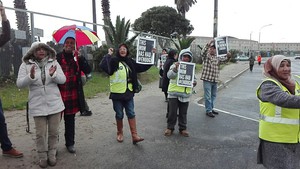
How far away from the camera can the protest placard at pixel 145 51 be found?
5.28 meters

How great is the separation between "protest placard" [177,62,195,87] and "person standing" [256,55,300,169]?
9.12 ft

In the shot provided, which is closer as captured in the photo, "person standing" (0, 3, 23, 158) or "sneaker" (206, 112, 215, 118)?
→ "person standing" (0, 3, 23, 158)

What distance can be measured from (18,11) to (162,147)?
792 cm

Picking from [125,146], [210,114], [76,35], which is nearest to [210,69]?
[210,114]

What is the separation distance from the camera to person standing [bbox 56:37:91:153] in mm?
4434

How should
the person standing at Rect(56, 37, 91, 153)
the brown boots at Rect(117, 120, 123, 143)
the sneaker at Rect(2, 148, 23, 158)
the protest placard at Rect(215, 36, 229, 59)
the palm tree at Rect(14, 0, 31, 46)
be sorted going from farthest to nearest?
A: the palm tree at Rect(14, 0, 31, 46) → the protest placard at Rect(215, 36, 229, 59) → the brown boots at Rect(117, 120, 123, 143) → the person standing at Rect(56, 37, 91, 153) → the sneaker at Rect(2, 148, 23, 158)

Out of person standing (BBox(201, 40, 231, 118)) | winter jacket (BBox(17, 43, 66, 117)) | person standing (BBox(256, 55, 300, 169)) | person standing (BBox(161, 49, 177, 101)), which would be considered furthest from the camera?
person standing (BBox(201, 40, 231, 118))

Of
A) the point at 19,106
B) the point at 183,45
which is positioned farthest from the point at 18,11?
the point at 183,45

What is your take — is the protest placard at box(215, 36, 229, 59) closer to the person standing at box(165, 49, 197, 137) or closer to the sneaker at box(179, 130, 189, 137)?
the person standing at box(165, 49, 197, 137)

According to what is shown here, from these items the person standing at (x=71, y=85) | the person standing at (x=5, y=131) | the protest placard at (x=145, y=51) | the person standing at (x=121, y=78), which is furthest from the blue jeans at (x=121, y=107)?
the person standing at (x=5, y=131)

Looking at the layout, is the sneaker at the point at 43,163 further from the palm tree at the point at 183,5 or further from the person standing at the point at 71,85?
the palm tree at the point at 183,5

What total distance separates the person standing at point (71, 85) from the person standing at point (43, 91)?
29 centimetres

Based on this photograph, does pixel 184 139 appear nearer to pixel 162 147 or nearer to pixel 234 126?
pixel 162 147

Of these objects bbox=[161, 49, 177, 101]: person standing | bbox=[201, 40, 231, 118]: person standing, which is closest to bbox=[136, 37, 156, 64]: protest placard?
bbox=[161, 49, 177, 101]: person standing
